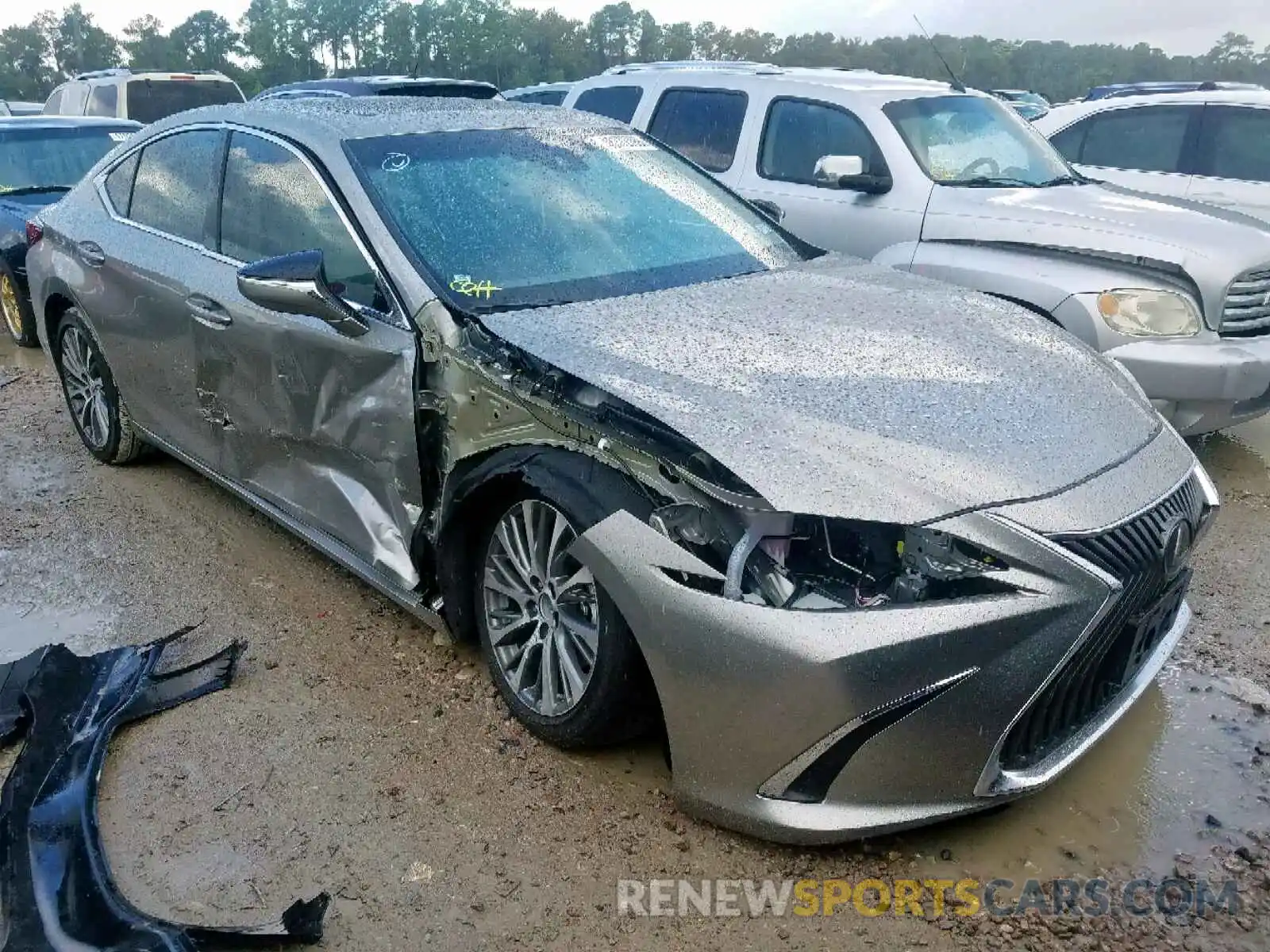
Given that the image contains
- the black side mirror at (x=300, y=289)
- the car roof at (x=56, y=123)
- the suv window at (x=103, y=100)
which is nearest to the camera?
the black side mirror at (x=300, y=289)

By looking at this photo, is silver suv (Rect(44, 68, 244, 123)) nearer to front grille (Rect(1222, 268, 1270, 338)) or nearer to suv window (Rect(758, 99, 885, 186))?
suv window (Rect(758, 99, 885, 186))

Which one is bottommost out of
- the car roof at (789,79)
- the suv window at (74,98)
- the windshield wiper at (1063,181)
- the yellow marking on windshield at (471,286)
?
the suv window at (74,98)

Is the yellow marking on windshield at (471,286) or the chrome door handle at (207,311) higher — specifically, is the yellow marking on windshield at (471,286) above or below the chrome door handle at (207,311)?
above

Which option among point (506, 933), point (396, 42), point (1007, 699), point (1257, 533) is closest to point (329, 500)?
point (506, 933)

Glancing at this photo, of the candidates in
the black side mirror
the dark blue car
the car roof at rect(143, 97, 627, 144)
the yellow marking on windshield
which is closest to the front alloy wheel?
the yellow marking on windshield

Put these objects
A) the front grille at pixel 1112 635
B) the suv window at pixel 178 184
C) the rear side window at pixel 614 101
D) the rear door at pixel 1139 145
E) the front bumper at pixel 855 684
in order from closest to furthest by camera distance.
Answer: the front bumper at pixel 855 684, the front grille at pixel 1112 635, the suv window at pixel 178 184, the rear side window at pixel 614 101, the rear door at pixel 1139 145

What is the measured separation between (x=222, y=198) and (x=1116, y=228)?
13.4ft

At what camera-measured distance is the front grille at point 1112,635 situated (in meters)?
2.54

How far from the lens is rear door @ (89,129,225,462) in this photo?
13.9 feet

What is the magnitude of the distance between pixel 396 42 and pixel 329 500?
38119 millimetres

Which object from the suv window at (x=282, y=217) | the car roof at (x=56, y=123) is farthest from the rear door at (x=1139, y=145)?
the car roof at (x=56, y=123)

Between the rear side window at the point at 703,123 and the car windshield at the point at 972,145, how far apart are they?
3.19 feet

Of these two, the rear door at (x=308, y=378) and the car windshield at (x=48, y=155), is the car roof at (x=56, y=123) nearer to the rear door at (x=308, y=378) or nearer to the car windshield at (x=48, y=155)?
the car windshield at (x=48, y=155)

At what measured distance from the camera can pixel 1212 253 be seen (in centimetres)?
521
